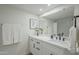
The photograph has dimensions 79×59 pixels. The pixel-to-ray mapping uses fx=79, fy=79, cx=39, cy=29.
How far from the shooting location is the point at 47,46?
1.70 meters

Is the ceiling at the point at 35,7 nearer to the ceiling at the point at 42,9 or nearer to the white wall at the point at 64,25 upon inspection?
the ceiling at the point at 42,9

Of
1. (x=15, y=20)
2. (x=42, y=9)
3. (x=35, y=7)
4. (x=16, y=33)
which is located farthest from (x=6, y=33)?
(x=42, y=9)

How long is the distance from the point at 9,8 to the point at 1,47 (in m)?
0.83

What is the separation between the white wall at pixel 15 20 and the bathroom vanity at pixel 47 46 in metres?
0.17

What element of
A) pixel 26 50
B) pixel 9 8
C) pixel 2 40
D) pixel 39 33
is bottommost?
pixel 26 50

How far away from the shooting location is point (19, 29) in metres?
1.73

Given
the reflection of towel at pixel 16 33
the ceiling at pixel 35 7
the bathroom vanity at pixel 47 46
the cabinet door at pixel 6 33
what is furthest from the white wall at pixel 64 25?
the cabinet door at pixel 6 33

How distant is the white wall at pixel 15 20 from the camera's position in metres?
1.62

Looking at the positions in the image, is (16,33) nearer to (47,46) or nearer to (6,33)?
(6,33)

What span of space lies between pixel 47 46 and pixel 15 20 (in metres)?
0.88

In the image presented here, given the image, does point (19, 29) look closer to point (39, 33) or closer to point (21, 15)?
point (21, 15)

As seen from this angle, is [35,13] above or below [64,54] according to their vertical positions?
above

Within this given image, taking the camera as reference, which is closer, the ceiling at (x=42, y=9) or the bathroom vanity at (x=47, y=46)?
the bathroom vanity at (x=47, y=46)
